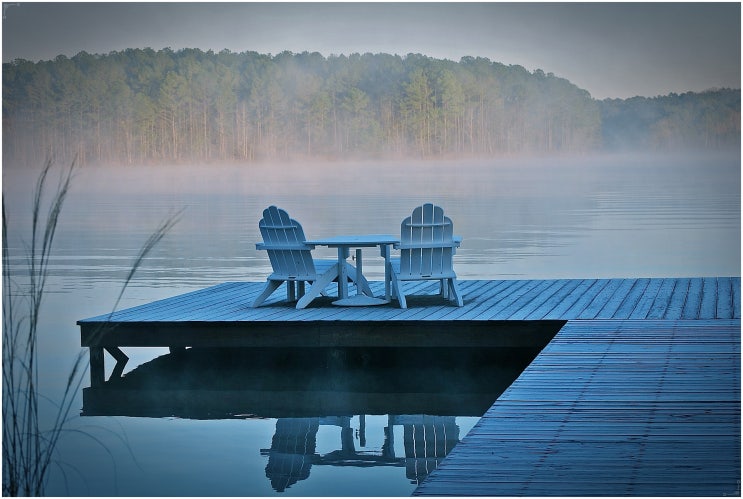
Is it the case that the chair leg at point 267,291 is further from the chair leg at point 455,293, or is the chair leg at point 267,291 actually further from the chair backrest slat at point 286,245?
the chair leg at point 455,293

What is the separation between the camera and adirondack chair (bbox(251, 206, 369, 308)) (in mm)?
7895

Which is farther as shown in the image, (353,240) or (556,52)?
(556,52)

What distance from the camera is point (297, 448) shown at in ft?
18.8

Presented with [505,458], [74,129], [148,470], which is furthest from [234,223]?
[505,458]

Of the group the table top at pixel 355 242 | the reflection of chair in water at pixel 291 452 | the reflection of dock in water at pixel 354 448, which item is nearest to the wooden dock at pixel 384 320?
the table top at pixel 355 242

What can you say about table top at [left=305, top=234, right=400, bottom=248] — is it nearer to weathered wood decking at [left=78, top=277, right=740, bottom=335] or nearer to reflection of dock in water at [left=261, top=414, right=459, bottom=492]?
weathered wood decking at [left=78, top=277, right=740, bottom=335]

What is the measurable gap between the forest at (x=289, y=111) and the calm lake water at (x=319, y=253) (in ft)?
3.59

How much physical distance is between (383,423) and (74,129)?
127 ft

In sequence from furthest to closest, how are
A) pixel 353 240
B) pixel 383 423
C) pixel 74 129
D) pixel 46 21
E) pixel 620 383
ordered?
pixel 74 129 < pixel 46 21 < pixel 353 240 < pixel 383 423 < pixel 620 383

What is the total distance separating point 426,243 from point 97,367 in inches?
91.9

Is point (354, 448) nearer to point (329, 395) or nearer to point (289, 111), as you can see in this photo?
point (329, 395)

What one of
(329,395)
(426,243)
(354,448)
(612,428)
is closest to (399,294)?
(426,243)

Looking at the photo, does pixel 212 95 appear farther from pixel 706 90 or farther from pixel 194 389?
pixel 194 389

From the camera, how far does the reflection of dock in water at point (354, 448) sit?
207 inches
